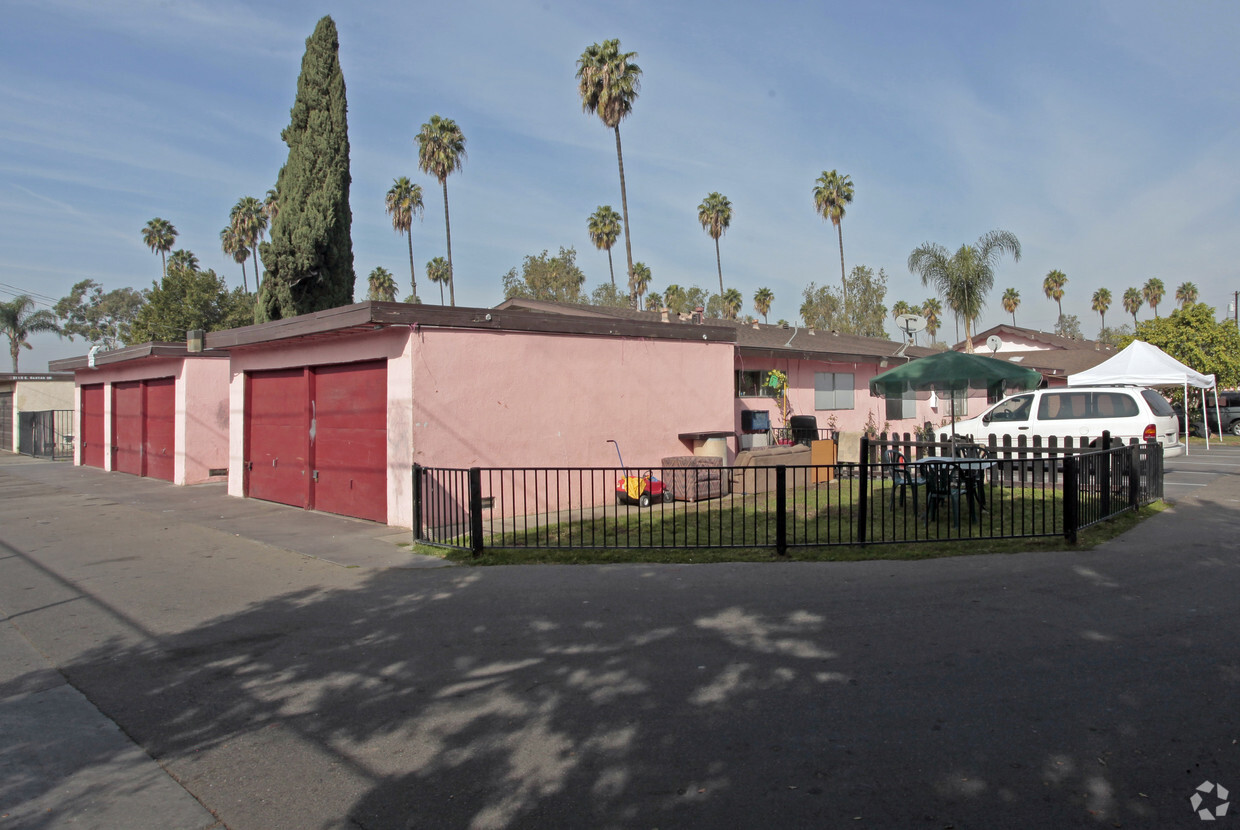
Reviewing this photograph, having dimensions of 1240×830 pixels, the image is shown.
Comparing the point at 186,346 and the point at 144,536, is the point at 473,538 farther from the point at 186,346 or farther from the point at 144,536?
the point at 186,346

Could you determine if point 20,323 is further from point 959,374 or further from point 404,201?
point 959,374

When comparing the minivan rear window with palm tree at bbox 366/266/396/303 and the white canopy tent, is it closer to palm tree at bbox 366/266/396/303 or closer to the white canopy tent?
the white canopy tent

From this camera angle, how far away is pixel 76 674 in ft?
17.4

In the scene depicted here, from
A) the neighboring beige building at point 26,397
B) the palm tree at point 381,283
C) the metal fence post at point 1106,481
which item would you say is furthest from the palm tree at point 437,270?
the metal fence post at point 1106,481

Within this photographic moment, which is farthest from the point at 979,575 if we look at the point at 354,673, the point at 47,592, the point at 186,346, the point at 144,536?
the point at 186,346

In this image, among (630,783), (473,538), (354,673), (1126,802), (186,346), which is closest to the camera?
(1126,802)

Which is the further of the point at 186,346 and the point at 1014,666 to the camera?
the point at 186,346

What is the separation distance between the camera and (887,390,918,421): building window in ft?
77.6

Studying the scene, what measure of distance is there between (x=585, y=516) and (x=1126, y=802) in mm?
8589

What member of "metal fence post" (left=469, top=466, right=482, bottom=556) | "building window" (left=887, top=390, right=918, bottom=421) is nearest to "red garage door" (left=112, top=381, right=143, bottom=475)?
"metal fence post" (left=469, top=466, right=482, bottom=556)

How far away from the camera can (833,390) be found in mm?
22109

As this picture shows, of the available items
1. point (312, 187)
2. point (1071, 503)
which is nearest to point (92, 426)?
point (312, 187)

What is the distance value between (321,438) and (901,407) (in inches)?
696
